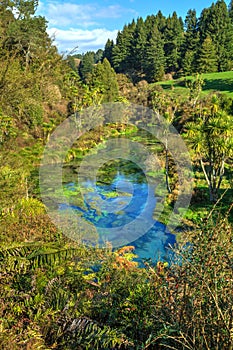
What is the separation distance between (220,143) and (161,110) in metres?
22.6

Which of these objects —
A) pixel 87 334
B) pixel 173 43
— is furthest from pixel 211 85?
pixel 87 334

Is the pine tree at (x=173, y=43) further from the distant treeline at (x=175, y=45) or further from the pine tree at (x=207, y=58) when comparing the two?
the pine tree at (x=207, y=58)

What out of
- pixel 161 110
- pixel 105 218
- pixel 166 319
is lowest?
pixel 105 218

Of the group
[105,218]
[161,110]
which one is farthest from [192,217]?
[161,110]

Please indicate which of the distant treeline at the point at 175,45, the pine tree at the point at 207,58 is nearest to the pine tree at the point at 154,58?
the distant treeline at the point at 175,45

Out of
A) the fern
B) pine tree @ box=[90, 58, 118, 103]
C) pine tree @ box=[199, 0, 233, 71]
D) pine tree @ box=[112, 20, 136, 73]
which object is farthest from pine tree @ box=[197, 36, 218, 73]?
the fern

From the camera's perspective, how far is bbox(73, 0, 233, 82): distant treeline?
171ft

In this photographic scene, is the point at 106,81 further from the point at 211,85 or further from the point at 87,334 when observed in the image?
the point at 87,334

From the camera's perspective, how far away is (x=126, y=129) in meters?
39.3

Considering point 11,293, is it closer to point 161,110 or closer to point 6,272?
point 6,272

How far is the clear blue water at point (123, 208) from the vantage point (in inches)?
538

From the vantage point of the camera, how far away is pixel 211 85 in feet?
142

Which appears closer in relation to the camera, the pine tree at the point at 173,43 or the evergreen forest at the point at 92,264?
the evergreen forest at the point at 92,264

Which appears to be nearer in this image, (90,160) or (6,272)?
(6,272)
